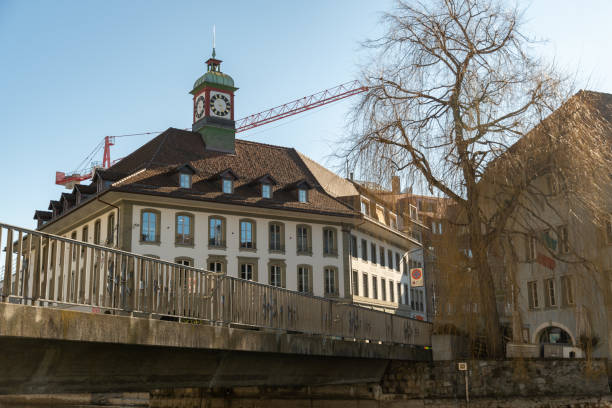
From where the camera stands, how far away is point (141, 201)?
42.8 m

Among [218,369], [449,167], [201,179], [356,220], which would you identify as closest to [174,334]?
[218,369]

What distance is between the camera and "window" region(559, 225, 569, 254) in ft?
74.7

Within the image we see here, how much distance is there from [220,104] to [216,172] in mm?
8922

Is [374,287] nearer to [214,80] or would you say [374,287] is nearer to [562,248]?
[214,80]

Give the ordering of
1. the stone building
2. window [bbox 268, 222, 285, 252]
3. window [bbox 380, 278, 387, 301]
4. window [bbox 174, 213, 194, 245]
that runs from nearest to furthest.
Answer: the stone building, window [bbox 174, 213, 194, 245], window [bbox 268, 222, 285, 252], window [bbox 380, 278, 387, 301]

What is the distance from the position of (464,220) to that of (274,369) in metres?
9.83

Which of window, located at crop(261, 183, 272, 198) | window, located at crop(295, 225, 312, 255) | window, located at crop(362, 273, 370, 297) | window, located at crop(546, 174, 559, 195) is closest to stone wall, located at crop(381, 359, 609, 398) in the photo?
window, located at crop(546, 174, 559, 195)

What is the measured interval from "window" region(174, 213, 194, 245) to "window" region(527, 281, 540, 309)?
19838 mm

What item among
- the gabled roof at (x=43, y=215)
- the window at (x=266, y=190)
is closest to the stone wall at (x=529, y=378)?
the window at (x=266, y=190)

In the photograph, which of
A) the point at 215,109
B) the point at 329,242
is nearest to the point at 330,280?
the point at 329,242

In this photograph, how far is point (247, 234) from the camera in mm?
46812

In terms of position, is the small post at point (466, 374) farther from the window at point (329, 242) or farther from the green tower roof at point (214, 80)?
the green tower roof at point (214, 80)

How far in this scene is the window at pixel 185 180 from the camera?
45250 millimetres

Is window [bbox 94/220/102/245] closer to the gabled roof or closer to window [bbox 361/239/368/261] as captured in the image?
the gabled roof
